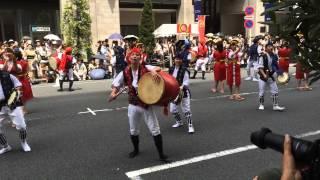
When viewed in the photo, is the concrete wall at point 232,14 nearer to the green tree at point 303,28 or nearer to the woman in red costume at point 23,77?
the woman in red costume at point 23,77

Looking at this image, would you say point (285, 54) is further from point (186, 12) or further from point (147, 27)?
point (186, 12)

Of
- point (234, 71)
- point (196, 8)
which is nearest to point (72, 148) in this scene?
point (234, 71)

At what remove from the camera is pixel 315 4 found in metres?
1.86

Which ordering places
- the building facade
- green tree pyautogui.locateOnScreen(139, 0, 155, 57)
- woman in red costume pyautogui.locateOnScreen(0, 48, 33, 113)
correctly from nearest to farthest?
1. woman in red costume pyautogui.locateOnScreen(0, 48, 33, 113)
2. green tree pyautogui.locateOnScreen(139, 0, 155, 57)
3. the building facade

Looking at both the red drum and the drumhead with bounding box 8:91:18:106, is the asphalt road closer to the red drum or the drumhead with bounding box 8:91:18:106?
the drumhead with bounding box 8:91:18:106

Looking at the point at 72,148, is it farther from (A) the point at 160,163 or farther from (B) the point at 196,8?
(B) the point at 196,8

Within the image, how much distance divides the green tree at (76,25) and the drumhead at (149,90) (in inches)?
619

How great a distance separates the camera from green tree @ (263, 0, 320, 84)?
193cm

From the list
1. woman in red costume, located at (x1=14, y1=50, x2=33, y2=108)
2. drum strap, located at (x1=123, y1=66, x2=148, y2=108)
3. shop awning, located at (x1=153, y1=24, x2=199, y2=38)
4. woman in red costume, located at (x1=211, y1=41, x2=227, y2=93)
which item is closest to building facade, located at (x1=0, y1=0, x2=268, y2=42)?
shop awning, located at (x1=153, y1=24, x2=199, y2=38)

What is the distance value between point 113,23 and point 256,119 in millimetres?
18633

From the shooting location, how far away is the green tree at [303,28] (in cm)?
193

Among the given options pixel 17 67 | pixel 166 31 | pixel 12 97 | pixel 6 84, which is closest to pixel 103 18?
pixel 166 31

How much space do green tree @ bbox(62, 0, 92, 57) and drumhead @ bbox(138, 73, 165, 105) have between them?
15.7m

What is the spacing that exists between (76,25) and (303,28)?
20.5m
